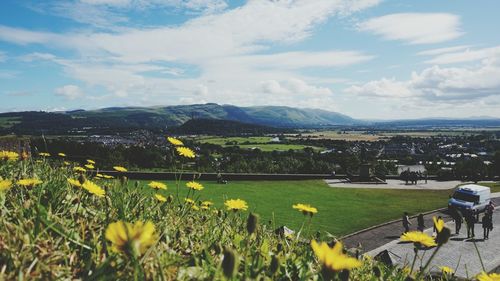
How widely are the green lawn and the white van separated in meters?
3.20

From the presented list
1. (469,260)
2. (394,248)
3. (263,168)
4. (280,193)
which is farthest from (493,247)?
(263,168)

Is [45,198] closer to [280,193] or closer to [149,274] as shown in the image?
[149,274]

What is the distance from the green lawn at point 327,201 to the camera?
26.7 m

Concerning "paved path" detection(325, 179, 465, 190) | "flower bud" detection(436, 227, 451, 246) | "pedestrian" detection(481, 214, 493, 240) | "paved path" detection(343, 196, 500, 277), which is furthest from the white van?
"flower bud" detection(436, 227, 451, 246)

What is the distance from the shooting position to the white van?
1142 inches

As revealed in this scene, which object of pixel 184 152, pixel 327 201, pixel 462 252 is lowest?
pixel 327 201

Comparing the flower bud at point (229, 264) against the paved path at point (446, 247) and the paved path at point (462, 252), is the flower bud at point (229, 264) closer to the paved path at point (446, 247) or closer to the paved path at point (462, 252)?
the paved path at point (462, 252)

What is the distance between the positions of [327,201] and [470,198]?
35.9 feet

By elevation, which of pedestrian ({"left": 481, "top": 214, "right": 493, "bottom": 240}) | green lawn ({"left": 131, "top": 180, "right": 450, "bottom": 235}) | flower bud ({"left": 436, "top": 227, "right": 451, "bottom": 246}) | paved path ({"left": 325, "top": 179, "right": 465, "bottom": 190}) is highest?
flower bud ({"left": 436, "top": 227, "right": 451, "bottom": 246})

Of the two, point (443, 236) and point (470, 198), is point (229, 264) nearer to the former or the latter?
point (443, 236)

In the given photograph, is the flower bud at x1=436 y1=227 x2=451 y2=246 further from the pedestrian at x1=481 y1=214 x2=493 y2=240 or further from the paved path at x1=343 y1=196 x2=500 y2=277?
the pedestrian at x1=481 y1=214 x2=493 y2=240

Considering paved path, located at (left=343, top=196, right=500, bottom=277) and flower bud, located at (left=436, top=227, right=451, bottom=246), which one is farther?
paved path, located at (left=343, top=196, right=500, bottom=277)

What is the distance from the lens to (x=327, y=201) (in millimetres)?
35219

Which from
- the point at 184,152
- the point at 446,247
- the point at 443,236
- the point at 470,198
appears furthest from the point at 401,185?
the point at 443,236
